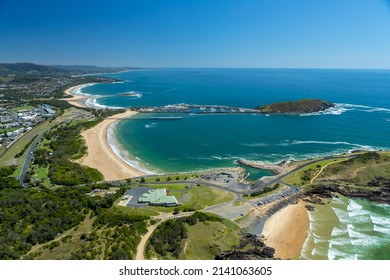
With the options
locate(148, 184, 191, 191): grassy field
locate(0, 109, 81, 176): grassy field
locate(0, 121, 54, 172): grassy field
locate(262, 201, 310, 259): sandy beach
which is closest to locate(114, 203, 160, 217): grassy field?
locate(148, 184, 191, 191): grassy field

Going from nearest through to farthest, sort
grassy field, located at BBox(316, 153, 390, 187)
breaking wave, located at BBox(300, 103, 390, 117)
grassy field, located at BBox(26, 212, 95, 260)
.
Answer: grassy field, located at BBox(26, 212, 95, 260) < grassy field, located at BBox(316, 153, 390, 187) < breaking wave, located at BBox(300, 103, 390, 117)

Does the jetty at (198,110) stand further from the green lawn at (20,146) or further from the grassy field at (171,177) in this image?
the grassy field at (171,177)

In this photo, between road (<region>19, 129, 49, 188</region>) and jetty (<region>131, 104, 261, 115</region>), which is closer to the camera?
road (<region>19, 129, 49, 188</region>)

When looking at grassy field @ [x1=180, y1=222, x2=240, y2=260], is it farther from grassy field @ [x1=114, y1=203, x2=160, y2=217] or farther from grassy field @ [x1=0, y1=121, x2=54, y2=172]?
grassy field @ [x1=0, y1=121, x2=54, y2=172]

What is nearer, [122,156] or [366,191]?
[366,191]
